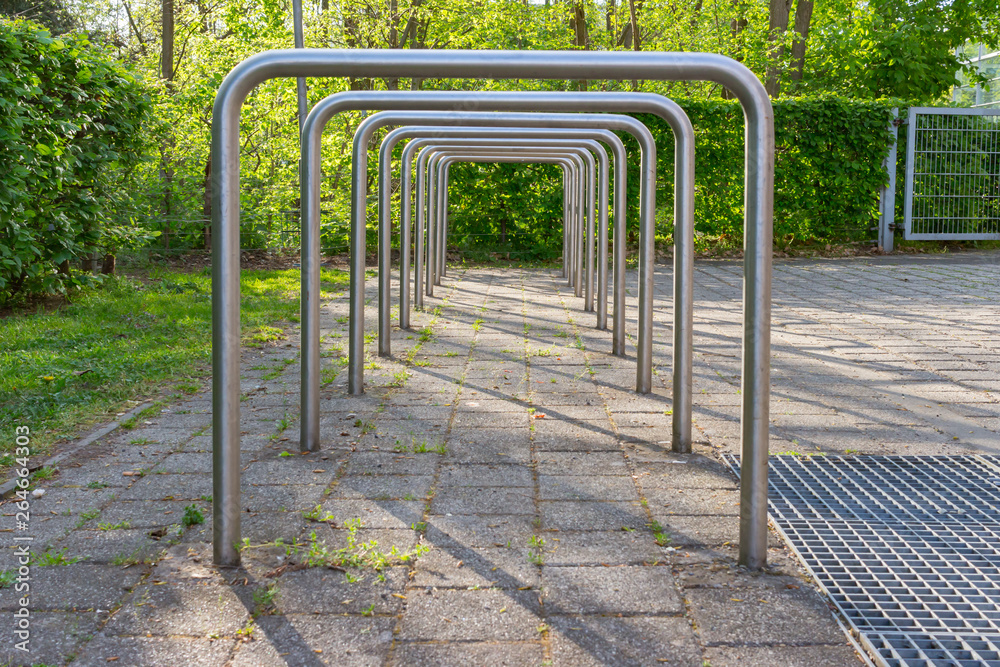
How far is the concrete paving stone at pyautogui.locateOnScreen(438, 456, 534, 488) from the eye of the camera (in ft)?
9.43

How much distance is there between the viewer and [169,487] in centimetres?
281

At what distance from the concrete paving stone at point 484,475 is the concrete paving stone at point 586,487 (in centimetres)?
6

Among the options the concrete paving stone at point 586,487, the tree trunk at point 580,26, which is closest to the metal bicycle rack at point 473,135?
the concrete paving stone at point 586,487

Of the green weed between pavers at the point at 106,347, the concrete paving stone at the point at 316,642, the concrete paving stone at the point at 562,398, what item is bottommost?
the concrete paving stone at the point at 316,642

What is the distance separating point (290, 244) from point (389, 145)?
5.81m

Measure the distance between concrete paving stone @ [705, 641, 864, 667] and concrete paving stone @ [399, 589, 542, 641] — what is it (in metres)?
0.35

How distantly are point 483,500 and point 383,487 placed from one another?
33 cm

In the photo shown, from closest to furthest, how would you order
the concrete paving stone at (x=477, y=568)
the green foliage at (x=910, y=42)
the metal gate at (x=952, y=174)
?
the concrete paving stone at (x=477, y=568), the metal gate at (x=952, y=174), the green foliage at (x=910, y=42)

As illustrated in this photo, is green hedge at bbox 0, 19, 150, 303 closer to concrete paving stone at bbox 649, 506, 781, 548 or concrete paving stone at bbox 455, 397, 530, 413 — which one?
concrete paving stone at bbox 455, 397, 530, 413

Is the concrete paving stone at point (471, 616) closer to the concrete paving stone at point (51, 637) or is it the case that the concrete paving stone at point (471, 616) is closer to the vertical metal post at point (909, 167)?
the concrete paving stone at point (51, 637)

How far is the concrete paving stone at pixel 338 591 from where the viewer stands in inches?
76.9

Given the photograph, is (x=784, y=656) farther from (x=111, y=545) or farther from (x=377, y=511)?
(x=111, y=545)

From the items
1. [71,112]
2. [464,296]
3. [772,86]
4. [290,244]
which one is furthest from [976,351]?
[772,86]

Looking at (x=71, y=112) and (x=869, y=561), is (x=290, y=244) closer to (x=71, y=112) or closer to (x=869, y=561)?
(x=71, y=112)
